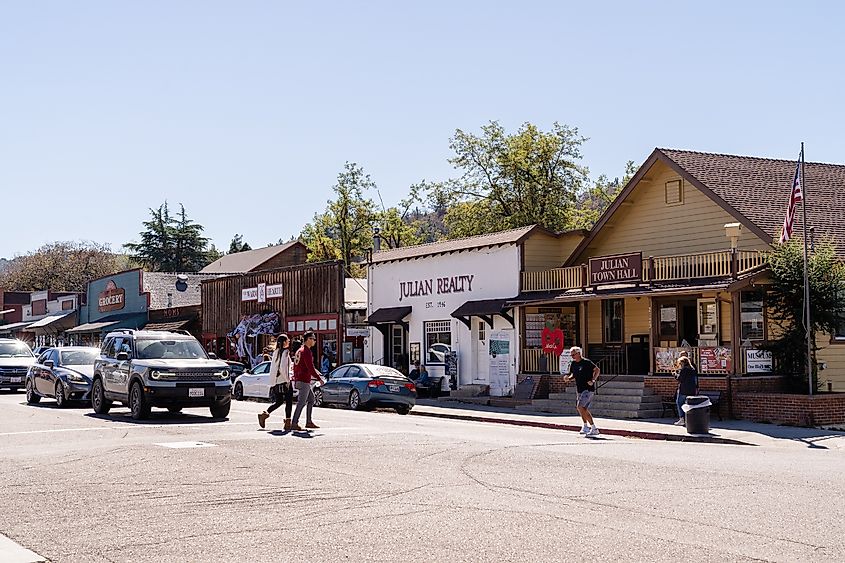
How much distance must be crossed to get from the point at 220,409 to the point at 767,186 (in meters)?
17.3

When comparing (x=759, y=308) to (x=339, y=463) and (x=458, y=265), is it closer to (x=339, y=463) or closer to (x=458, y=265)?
(x=458, y=265)

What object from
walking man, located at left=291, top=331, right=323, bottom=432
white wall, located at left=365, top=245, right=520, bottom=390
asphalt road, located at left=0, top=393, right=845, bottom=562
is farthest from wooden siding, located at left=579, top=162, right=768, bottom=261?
walking man, located at left=291, top=331, right=323, bottom=432

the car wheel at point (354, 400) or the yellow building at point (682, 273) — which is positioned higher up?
the yellow building at point (682, 273)

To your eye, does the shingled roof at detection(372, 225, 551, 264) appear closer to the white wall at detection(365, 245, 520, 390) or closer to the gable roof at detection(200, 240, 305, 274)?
the white wall at detection(365, 245, 520, 390)

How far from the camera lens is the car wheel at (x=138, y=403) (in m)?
20.2

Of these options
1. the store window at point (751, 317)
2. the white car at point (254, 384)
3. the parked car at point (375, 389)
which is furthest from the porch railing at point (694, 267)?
the white car at point (254, 384)

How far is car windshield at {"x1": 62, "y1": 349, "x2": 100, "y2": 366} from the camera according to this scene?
26.7 meters

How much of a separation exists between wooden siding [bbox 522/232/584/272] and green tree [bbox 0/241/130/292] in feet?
242

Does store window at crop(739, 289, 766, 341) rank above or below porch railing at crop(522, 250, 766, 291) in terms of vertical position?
below

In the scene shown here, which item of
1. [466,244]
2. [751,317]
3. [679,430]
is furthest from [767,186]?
[679,430]

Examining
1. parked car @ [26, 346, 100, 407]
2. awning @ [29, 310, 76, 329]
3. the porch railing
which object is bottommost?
parked car @ [26, 346, 100, 407]

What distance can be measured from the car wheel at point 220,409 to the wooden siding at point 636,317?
1343cm

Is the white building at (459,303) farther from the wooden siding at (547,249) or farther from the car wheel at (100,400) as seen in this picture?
the car wheel at (100,400)

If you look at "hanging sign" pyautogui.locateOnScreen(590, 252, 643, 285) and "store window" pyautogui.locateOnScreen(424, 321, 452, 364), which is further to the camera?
"store window" pyautogui.locateOnScreen(424, 321, 452, 364)
